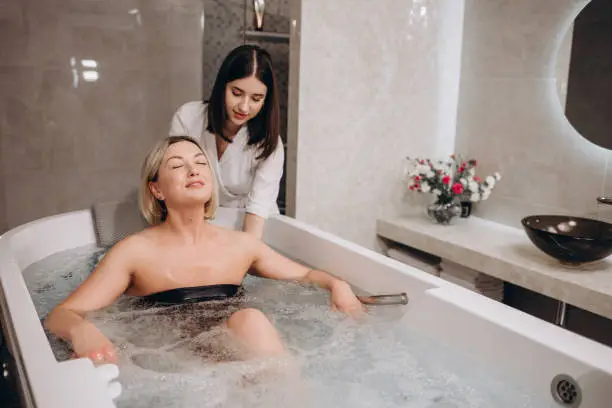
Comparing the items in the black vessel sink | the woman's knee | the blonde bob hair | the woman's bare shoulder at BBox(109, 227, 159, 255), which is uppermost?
the blonde bob hair

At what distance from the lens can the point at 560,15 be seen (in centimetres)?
263

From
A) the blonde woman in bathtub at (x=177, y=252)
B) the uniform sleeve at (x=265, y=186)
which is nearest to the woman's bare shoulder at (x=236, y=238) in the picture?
the blonde woman in bathtub at (x=177, y=252)

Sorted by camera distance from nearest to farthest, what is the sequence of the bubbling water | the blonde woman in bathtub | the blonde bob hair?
the bubbling water < the blonde woman in bathtub < the blonde bob hair

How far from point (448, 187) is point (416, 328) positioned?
1313 millimetres

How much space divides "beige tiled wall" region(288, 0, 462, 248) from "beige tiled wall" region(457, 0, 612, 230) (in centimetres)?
15

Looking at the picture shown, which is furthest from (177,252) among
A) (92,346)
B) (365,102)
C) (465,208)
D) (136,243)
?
(465,208)

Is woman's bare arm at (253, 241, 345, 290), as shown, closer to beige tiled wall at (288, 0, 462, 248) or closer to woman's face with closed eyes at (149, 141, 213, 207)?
woman's face with closed eyes at (149, 141, 213, 207)

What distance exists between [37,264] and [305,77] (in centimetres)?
139

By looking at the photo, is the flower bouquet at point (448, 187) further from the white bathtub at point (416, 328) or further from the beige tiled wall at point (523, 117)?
the white bathtub at point (416, 328)

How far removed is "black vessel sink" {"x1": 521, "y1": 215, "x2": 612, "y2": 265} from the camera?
84.4 inches

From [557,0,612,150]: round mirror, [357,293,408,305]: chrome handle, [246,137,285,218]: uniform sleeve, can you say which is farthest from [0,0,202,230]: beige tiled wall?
[357,293,408,305]: chrome handle

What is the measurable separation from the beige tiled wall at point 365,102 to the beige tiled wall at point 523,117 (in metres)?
0.15

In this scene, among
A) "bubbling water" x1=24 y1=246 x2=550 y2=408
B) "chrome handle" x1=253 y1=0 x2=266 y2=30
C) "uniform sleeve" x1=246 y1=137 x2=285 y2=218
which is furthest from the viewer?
"chrome handle" x1=253 y1=0 x2=266 y2=30

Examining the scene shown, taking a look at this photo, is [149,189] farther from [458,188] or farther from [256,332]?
[458,188]
